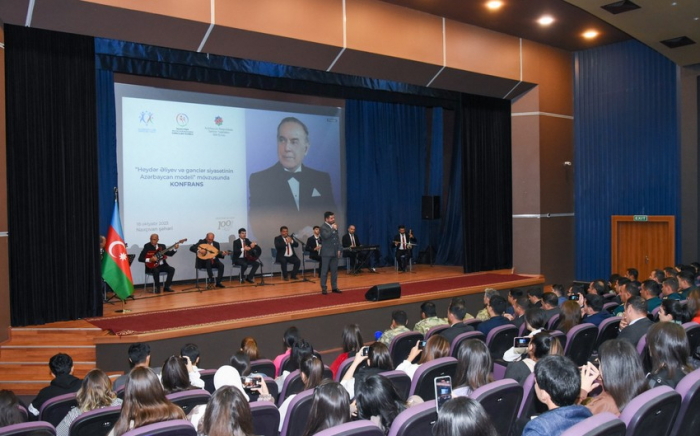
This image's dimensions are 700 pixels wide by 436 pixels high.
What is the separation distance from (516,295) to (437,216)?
22.9 feet

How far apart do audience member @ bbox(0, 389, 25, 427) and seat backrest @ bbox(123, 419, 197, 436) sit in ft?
3.64

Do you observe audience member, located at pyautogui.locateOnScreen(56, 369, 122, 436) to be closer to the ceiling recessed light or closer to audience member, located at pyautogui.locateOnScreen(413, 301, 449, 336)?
audience member, located at pyautogui.locateOnScreen(413, 301, 449, 336)

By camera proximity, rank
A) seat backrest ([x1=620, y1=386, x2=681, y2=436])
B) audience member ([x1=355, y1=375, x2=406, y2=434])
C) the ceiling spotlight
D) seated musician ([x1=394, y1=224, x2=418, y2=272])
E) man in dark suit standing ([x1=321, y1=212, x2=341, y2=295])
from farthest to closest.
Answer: seated musician ([x1=394, y1=224, x2=418, y2=272]) → the ceiling spotlight → man in dark suit standing ([x1=321, y1=212, x2=341, y2=295]) → audience member ([x1=355, y1=375, x2=406, y2=434]) → seat backrest ([x1=620, y1=386, x2=681, y2=436])

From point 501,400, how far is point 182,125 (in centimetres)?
838

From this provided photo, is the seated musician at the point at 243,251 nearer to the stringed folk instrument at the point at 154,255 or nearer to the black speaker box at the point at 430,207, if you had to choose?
the stringed folk instrument at the point at 154,255

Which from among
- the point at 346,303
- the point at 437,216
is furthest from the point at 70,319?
the point at 437,216

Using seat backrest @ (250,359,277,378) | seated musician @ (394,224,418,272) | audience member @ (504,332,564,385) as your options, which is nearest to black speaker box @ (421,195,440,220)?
seated musician @ (394,224,418,272)

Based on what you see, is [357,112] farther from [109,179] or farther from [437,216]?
[109,179]

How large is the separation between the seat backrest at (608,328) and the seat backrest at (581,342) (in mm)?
132

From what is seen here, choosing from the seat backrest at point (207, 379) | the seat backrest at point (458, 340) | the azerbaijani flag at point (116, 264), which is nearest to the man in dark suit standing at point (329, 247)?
the azerbaijani flag at point (116, 264)

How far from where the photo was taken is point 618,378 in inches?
110

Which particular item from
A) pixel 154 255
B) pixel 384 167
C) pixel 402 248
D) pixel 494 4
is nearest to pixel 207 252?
pixel 154 255

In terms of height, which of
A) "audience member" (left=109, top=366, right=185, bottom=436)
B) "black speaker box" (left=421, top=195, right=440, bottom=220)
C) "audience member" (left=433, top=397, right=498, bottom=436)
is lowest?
"audience member" (left=109, top=366, right=185, bottom=436)

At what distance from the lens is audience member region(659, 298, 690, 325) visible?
4883 millimetres
